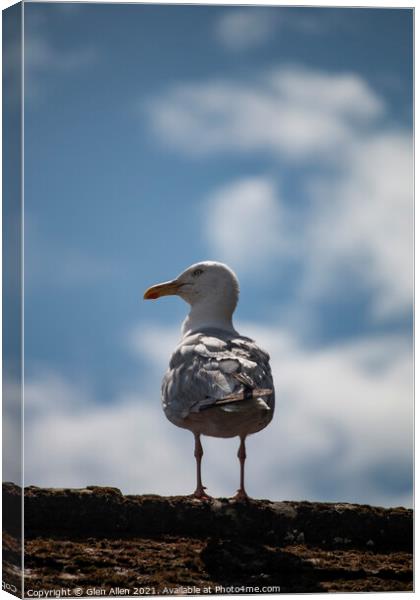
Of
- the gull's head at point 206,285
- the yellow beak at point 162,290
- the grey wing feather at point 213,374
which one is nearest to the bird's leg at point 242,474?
the grey wing feather at point 213,374

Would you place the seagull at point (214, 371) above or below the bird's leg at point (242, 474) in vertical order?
above

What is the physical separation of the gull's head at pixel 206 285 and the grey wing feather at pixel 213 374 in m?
0.36

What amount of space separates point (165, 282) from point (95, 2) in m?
2.15

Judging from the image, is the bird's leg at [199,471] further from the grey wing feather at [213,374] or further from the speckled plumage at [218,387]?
the grey wing feather at [213,374]

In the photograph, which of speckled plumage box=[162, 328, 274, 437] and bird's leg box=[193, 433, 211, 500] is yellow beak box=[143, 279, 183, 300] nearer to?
speckled plumage box=[162, 328, 274, 437]

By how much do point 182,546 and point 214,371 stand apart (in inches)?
51.2

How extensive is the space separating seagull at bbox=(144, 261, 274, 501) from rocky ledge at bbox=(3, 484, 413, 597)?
271 mm

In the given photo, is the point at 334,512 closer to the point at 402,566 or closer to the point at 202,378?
the point at 402,566

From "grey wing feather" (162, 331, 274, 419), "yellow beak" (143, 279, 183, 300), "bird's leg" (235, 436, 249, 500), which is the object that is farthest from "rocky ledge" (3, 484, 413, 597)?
"yellow beak" (143, 279, 183, 300)

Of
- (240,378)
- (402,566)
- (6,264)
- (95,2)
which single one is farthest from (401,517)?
(95,2)

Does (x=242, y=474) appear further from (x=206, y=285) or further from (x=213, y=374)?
(x=206, y=285)

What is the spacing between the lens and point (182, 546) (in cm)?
1018

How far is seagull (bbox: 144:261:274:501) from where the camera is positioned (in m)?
10.0

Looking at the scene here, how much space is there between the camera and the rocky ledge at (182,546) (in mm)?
10039
